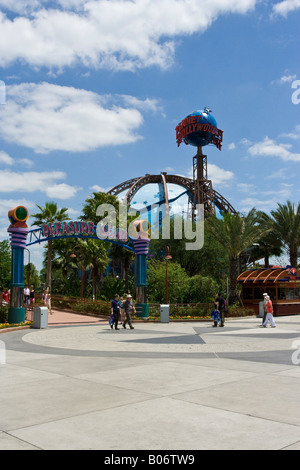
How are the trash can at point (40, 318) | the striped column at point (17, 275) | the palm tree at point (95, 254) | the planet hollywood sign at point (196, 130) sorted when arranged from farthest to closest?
the planet hollywood sign at point (196, 130), the palm tree at point (95, 254), the striped column at point (17, 275), the trash can at point (40, 318)

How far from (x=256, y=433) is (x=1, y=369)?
271 inches

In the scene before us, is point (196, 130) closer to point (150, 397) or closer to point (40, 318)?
point (40, 318)

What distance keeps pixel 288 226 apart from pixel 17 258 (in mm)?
27471

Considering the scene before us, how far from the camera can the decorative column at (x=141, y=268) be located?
28425 mm

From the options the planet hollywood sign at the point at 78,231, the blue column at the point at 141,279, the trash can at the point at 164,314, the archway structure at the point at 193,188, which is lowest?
the trash can at the point at 164,314

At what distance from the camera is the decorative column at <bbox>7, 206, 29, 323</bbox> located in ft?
75.8

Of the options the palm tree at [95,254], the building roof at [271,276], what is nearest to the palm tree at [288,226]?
the building roof at [271,276]

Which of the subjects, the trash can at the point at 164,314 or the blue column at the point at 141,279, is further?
the blue column at the point at 141,279

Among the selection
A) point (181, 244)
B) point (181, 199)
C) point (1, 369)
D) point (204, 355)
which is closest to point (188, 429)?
point (1, 369)

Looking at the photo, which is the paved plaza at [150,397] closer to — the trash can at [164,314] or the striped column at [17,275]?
the striped column at [17,275]

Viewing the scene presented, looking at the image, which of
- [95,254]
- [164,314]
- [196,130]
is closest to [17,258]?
[164,314]

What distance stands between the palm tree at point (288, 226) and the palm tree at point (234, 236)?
7.25m

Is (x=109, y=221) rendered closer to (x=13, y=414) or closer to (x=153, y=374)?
(x=153, y=374)

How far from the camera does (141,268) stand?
2959cm
